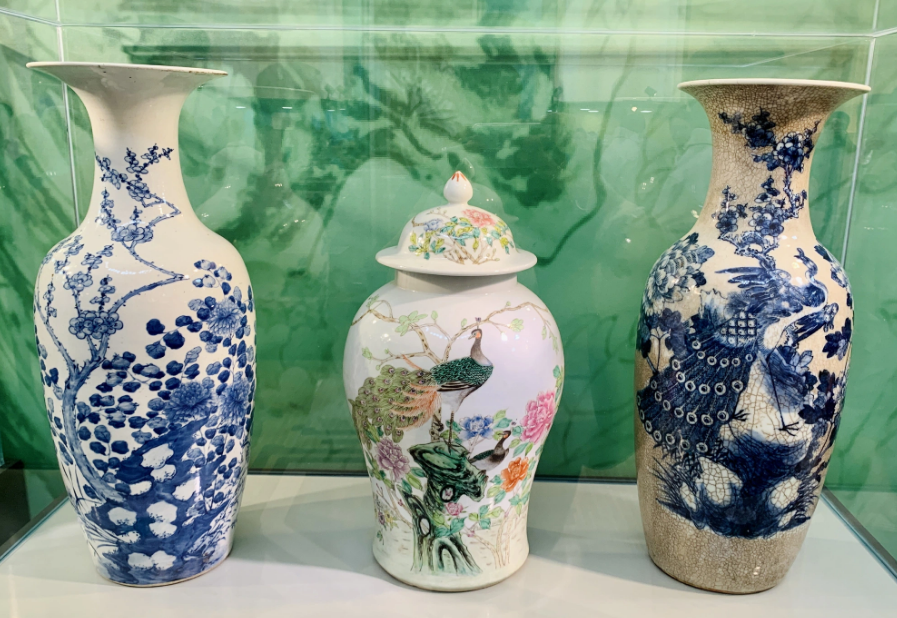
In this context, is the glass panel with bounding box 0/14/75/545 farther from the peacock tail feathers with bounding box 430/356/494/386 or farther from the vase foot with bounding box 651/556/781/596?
the vase foot with bounding box 651/556/781/596

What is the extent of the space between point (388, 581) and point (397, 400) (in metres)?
0.32

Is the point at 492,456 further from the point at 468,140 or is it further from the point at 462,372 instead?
the point at 468,140

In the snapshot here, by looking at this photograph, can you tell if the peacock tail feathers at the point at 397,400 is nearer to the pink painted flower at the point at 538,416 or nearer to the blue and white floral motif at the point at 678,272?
the pink painted flower at the point at 538,416

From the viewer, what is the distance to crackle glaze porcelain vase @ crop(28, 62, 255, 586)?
3.37 ft

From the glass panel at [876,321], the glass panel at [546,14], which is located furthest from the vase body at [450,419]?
the glass panel at [876,321]

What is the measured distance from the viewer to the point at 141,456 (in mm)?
1078

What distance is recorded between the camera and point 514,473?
112 centimetres

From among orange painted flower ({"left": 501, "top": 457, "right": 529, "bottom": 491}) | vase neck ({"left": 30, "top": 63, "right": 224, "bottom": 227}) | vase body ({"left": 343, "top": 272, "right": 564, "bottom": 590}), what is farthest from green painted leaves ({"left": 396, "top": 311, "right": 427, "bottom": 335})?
vase neck ({"left": 30, "top": 63, "right": 224, "bottom": 227})

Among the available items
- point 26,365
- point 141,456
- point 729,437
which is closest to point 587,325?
point 729,437

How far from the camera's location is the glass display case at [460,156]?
1.34m

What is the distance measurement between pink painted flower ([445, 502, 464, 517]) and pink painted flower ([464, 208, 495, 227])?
1.38 ft

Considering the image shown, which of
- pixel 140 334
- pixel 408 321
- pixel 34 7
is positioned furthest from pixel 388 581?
pixel 34 7

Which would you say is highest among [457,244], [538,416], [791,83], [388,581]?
[791,83]

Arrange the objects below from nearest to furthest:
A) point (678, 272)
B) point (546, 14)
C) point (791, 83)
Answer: point (791, 83) < point (678, 272) < point (546, 14)
